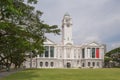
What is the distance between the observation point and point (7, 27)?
89.5 feet

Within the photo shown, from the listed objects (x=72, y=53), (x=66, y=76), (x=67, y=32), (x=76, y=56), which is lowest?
(x=66, y=76)

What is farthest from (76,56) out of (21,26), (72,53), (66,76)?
(21,26)

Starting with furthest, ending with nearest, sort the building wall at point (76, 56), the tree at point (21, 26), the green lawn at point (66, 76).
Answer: the building wall at point (76, 56) < the green lawn at point (66, 76) < the tree at point (21, 26)

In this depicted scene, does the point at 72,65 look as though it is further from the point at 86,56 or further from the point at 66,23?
the point at 66,23

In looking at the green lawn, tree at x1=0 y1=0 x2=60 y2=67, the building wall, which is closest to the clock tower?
the building wall

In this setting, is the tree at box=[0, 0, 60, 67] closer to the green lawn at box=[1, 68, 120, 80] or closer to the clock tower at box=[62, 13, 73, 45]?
the green lawn at box=[1, 68, 120, 80]

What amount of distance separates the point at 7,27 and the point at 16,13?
2235 millimetres

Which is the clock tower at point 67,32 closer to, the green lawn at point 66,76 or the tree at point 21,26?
the green lawn at point 66,76

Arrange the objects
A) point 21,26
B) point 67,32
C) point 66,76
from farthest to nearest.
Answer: point 67,32 → point 66,76 → point 21,26

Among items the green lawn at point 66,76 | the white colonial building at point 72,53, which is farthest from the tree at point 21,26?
the white colonial building at point 72,53

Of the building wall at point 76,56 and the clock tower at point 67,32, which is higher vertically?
the clock tower at point 67,32

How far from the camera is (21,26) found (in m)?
30.4

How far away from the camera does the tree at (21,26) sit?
26200 mm

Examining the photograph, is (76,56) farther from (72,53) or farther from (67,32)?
(67,32)
